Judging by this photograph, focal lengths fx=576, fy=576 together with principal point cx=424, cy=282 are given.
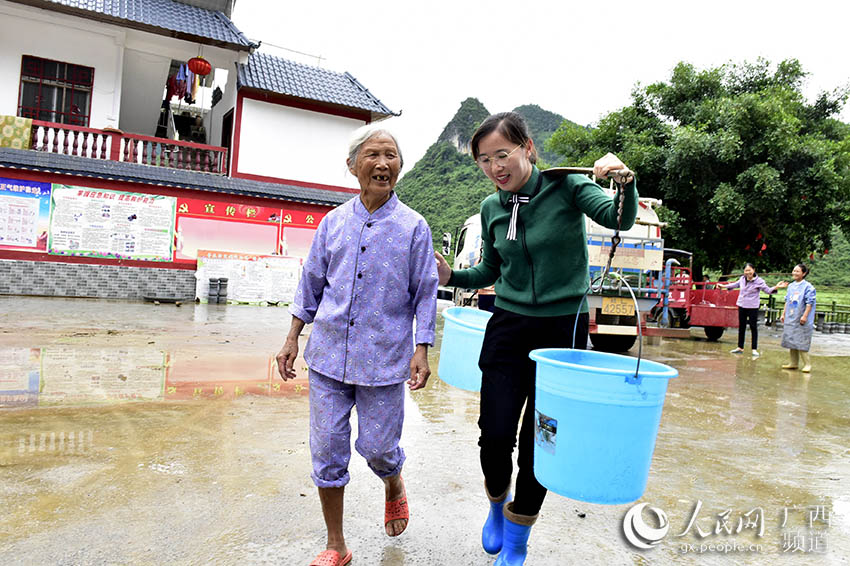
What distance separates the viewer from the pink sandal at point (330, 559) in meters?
1.98

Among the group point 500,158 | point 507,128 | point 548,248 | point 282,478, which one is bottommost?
point 282,478

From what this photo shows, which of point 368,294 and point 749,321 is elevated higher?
point 368,294

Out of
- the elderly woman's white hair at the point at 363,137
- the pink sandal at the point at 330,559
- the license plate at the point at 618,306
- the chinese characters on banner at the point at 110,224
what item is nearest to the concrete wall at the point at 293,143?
the chinese characters on banner at the point at 110,224

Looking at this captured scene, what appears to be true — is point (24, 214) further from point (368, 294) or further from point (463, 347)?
point (368, 294)

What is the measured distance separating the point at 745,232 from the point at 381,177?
55.6ft

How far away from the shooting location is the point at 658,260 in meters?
8.24

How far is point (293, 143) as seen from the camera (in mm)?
15711

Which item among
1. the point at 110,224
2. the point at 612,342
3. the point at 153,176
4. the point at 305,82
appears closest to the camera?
the point at 612,342

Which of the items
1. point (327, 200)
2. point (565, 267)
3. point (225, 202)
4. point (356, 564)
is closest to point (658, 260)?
point (565, 267)

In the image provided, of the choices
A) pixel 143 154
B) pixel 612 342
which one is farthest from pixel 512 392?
pixel 143 154

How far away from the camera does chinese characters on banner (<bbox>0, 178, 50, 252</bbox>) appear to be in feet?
38.9

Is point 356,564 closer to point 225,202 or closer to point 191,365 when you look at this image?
point 191,365

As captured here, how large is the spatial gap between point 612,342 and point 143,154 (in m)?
11.3

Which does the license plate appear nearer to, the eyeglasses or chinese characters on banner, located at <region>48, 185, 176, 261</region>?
the eyeglasses
